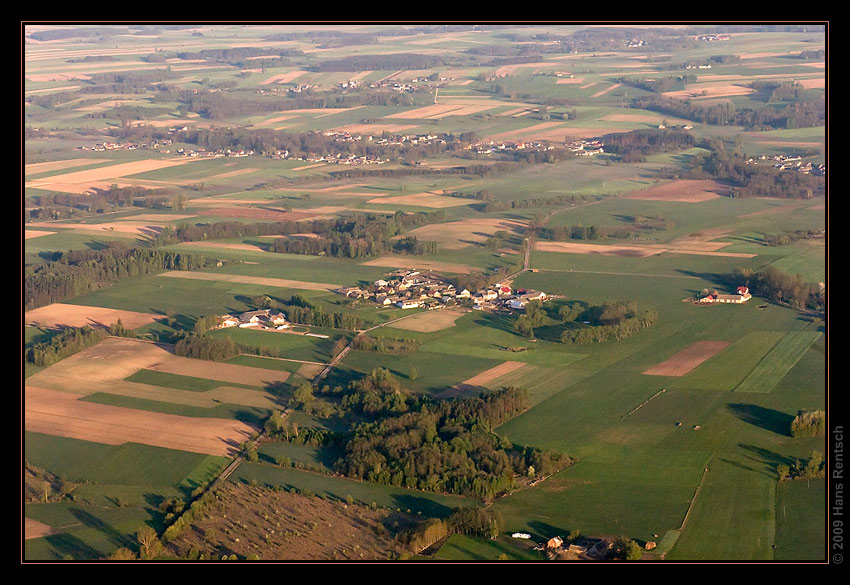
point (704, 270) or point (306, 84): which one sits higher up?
point (306, 84)

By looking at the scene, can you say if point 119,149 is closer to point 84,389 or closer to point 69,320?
point 69,320

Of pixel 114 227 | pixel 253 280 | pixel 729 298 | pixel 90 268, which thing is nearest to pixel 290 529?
pixel 729 298

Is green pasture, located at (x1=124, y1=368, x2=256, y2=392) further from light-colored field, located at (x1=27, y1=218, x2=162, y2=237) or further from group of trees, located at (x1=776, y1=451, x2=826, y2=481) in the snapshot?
light-colored field, located at (x1=27, y1=218, x2=162, y2=237)

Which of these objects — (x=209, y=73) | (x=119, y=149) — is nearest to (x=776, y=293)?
(x=119, y=149)

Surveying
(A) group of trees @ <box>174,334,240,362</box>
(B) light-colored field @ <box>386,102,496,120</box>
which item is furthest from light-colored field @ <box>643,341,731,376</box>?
(B) light-colored field @ <box>386,102,496,120</box>

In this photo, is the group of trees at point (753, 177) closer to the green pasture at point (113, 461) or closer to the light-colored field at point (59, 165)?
the light-colored field at point (59, 165)

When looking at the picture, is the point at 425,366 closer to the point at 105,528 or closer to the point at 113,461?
the point at 113,461
